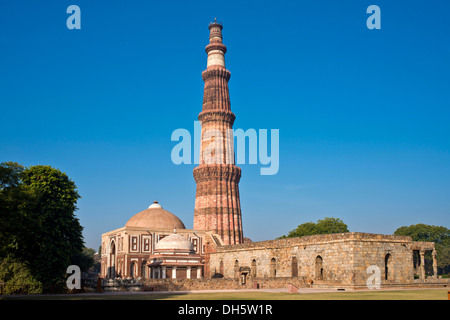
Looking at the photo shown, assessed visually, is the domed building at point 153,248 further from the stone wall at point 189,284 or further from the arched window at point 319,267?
the arched window at point 319,267

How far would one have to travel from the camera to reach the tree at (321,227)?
74938mm

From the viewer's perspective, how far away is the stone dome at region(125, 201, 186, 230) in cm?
5981

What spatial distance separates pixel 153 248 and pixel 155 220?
13.8 feet

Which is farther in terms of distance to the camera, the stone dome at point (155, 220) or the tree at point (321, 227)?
the tree at point (321, 227)

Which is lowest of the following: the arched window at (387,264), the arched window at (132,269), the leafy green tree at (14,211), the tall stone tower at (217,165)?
the arched window at (132,269)

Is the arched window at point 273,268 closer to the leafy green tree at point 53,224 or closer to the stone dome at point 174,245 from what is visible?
the stone dome at point 174,245

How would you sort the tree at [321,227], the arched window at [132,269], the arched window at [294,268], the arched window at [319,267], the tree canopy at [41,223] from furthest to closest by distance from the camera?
the tree at [321,227], the arched window at [132,269], the arched window at [294,268], the arched window at [319,267], the tree canopy at [41,223]

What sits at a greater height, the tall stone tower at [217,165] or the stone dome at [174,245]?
the tall stone tower at [217,165]

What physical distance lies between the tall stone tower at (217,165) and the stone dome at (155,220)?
16.8 ft

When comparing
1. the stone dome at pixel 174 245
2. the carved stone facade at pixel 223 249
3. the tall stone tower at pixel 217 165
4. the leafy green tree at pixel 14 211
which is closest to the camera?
the leafy green tree at pixel 14 211

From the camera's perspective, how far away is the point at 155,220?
60531 mm

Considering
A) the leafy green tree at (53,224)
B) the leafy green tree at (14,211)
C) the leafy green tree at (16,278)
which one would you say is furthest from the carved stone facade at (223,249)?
the leafy green tree at (14,211)
